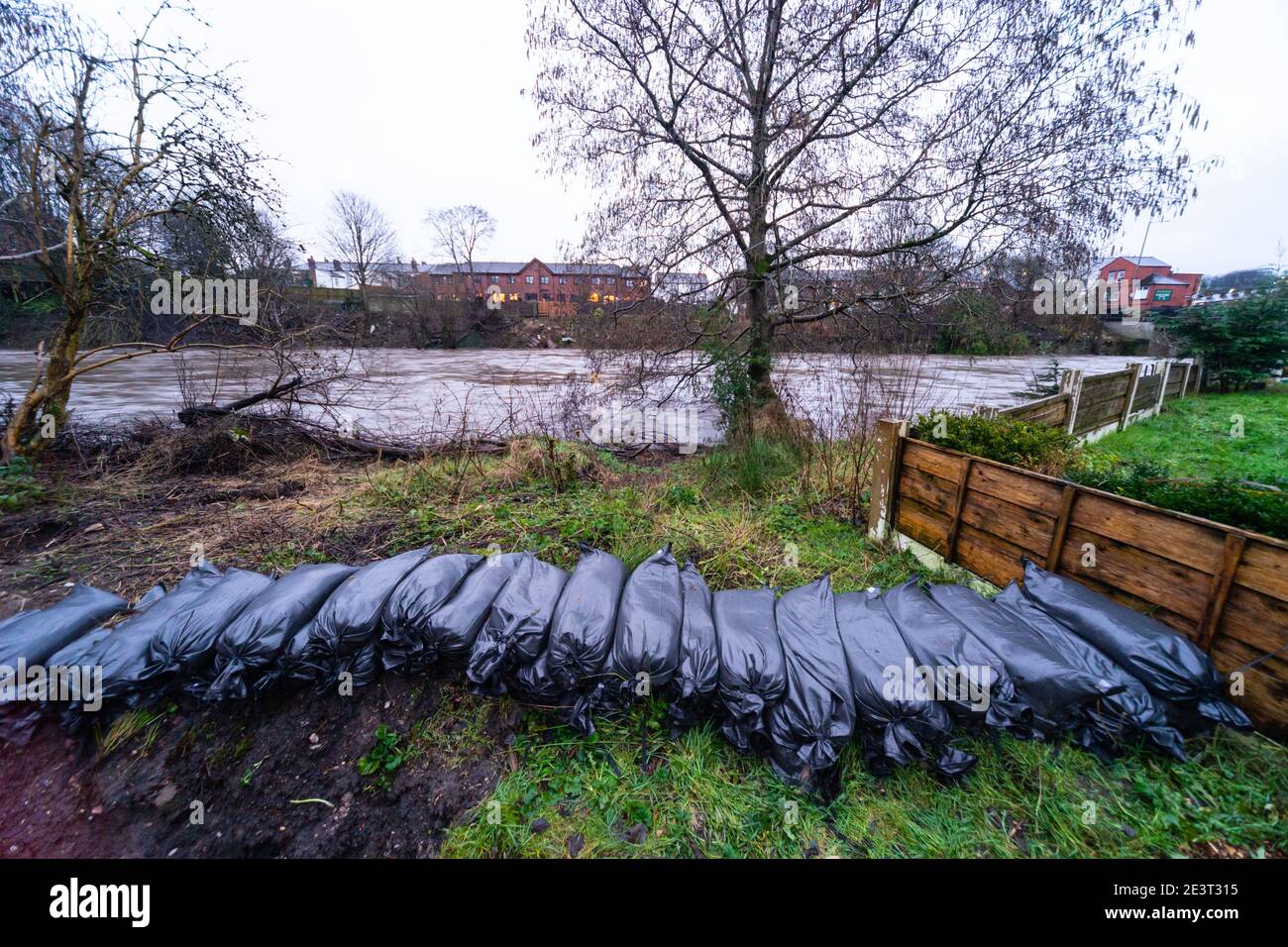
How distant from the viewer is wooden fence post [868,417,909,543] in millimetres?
4191

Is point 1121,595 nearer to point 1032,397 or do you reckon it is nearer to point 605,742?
point 605,742

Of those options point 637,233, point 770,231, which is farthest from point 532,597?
point 770,231

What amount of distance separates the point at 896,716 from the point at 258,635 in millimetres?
3310

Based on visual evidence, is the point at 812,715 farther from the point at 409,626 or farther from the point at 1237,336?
the point at 1237,336

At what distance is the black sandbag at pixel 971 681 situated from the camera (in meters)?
2.07

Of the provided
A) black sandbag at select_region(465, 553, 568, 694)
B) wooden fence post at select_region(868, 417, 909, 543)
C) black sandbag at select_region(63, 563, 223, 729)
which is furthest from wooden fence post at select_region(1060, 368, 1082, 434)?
black sandbag at select_region(63, 563, 223, 729)

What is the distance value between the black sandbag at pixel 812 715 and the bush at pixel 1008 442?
2463 millimetres

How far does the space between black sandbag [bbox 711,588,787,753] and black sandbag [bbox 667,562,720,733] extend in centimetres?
5

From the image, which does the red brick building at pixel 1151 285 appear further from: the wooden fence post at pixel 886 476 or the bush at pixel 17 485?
the bush at pixel 17 485

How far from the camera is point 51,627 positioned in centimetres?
254

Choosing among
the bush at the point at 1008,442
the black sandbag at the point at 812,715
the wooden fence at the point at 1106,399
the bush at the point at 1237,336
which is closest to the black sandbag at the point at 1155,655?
the black sandbag at the point at 812,715

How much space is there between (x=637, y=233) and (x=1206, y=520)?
24.8ft

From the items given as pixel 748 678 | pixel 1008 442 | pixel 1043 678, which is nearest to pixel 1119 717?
pixel 1043 678

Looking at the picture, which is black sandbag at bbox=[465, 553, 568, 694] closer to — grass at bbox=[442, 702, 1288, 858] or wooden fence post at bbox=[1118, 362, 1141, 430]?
grass at bbox=[442, 702, 1288, 858]
